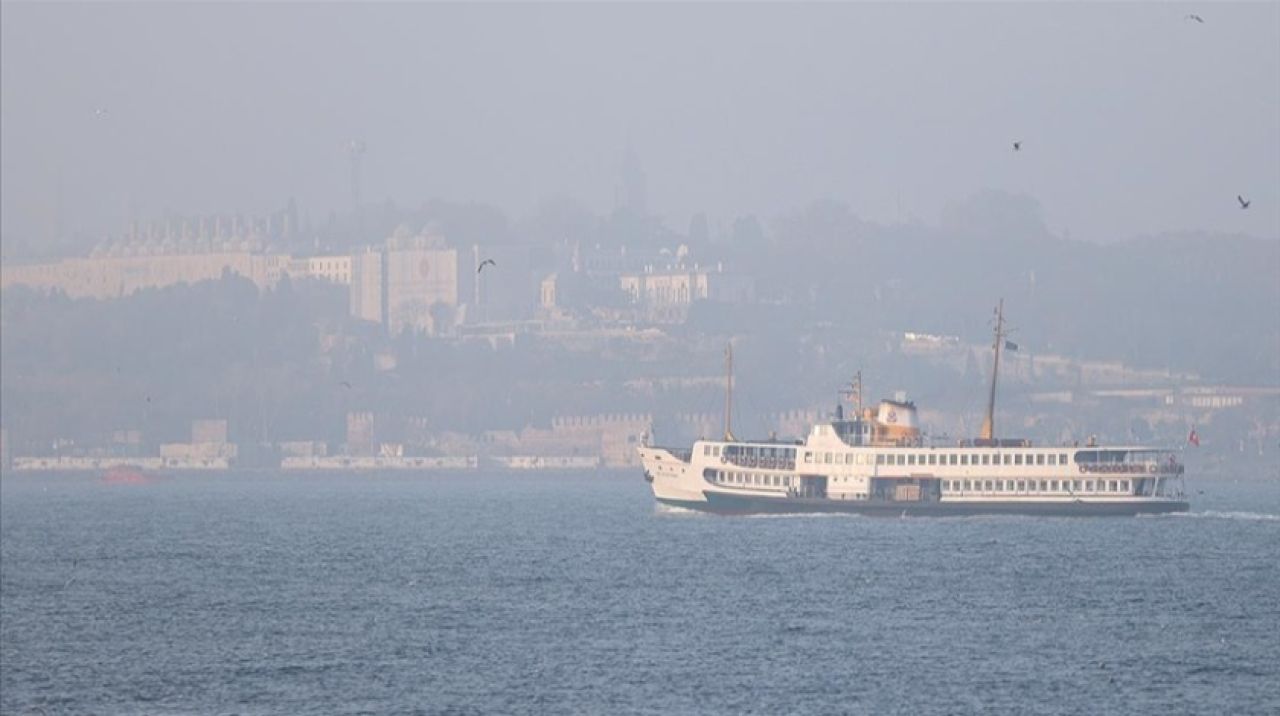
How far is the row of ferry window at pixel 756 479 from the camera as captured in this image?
12375 cm

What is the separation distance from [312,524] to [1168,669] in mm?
86507

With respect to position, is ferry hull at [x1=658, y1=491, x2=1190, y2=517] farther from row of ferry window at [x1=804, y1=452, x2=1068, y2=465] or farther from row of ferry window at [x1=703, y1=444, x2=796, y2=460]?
row of ferry window at [x1=703, y1=444, x2=796, y2=460]

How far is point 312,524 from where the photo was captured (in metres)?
146

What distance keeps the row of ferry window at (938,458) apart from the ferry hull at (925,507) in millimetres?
1905

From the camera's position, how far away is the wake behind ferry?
119 metres

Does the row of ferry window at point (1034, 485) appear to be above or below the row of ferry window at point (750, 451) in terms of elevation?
below

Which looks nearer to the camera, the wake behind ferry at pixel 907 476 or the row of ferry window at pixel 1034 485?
the row of ferry window at pixel 1034 485

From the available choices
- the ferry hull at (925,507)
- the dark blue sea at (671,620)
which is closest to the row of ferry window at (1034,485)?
the ferry hull at (925,507)

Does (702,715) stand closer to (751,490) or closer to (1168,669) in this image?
(1168,669)

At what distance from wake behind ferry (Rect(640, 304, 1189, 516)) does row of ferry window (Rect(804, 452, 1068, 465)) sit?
5cm

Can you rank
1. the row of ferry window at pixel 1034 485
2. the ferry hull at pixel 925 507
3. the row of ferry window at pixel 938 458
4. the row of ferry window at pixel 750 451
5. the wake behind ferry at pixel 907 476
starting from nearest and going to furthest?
the ferry hull at pixel 925 507 → the row of ferry window at pixel 1034 485 → the wake behind ferry at pixel 907 476 → the row of ferry window at pixel 938 458 → the row of ferry window at pixel 750 451

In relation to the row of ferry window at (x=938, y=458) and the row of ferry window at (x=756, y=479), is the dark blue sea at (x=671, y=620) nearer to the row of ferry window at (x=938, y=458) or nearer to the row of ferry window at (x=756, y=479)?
the row of ferry window at (x=756, y=479)

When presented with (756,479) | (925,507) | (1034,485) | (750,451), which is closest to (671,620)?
(925,507)

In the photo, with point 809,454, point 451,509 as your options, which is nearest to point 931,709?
point 809,454
